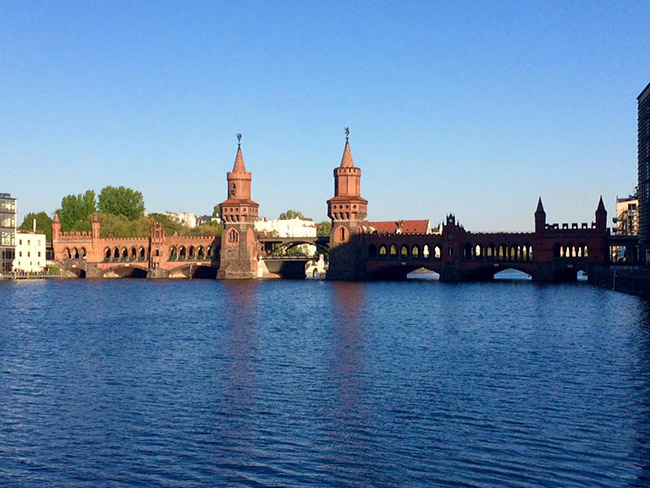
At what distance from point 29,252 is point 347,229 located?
63.3m

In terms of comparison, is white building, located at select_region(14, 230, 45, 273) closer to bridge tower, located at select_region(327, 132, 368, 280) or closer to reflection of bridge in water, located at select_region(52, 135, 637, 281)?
reflection of bridge in water, located at select_region(52, 135, 637, 281)

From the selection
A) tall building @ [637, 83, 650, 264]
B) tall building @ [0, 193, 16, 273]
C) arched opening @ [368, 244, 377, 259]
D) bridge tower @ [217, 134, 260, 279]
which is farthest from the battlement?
tall building @ [637, 83, 650, 264]

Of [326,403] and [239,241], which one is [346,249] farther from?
[326,403]

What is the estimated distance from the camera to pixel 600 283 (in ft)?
408

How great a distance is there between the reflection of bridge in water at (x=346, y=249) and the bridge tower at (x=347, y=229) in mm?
173

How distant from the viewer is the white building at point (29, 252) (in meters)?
158

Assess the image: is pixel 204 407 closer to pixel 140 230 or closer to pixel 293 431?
pixel 293 431

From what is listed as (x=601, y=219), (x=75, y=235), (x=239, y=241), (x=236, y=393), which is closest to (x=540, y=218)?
(x=601, y=219)

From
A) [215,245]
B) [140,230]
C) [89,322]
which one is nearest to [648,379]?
[89,322]

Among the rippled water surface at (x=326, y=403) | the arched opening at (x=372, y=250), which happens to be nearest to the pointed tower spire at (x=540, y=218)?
the arched opening at (x=372, y=250)

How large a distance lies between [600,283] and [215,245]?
7234cm

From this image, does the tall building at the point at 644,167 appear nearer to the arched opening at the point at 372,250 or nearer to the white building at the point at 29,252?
the arched opening at the point at 372,250

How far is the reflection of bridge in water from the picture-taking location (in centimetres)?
13275

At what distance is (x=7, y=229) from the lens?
6019 inches
